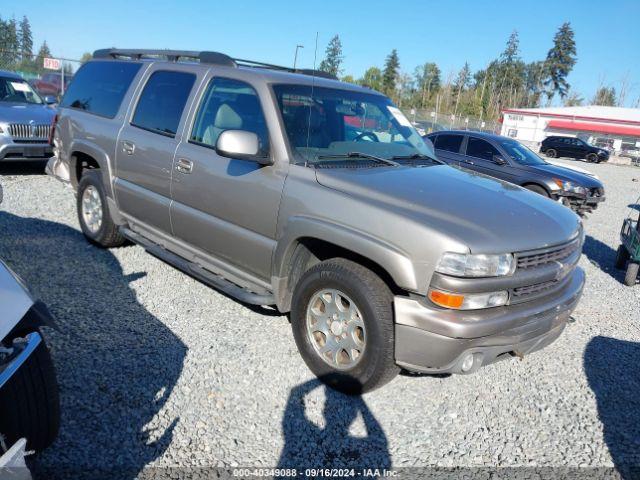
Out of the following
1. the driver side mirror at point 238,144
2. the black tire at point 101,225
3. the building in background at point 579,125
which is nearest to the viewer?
the driver side mirror at point 238,144

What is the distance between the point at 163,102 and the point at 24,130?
5.67 meters

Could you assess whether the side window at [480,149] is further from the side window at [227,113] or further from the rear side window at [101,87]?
the side window at [227,113]

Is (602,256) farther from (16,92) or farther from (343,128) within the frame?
(16,92)

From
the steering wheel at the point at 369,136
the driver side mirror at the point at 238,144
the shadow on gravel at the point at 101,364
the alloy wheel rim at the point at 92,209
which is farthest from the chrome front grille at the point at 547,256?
the alloy wheel rim at the point at 92,209

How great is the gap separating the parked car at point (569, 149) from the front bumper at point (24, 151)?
30.5 metres

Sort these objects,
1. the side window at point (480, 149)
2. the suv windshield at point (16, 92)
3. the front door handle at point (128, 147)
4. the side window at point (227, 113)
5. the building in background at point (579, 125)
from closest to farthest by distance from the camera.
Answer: the side window at point (227, 113), the front door handle at point (128, 147), the suv windshield at point (16, 92), the side window at point (480, 149), the building in background at point (579, 125)

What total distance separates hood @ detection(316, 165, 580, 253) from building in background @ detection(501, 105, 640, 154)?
43900 millimetres

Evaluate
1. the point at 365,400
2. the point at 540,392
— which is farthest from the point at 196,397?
the point at 540,392

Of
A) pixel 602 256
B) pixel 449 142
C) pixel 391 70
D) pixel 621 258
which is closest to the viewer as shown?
pixel 621 258

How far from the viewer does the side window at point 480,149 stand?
1068 centimetres

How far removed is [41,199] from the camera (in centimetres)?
763

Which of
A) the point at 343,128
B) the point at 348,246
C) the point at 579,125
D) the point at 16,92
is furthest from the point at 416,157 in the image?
the point at 579,125

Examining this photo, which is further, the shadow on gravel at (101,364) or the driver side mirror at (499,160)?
the driver side mirror at (499,160)

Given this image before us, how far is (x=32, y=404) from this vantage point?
2.09 m
